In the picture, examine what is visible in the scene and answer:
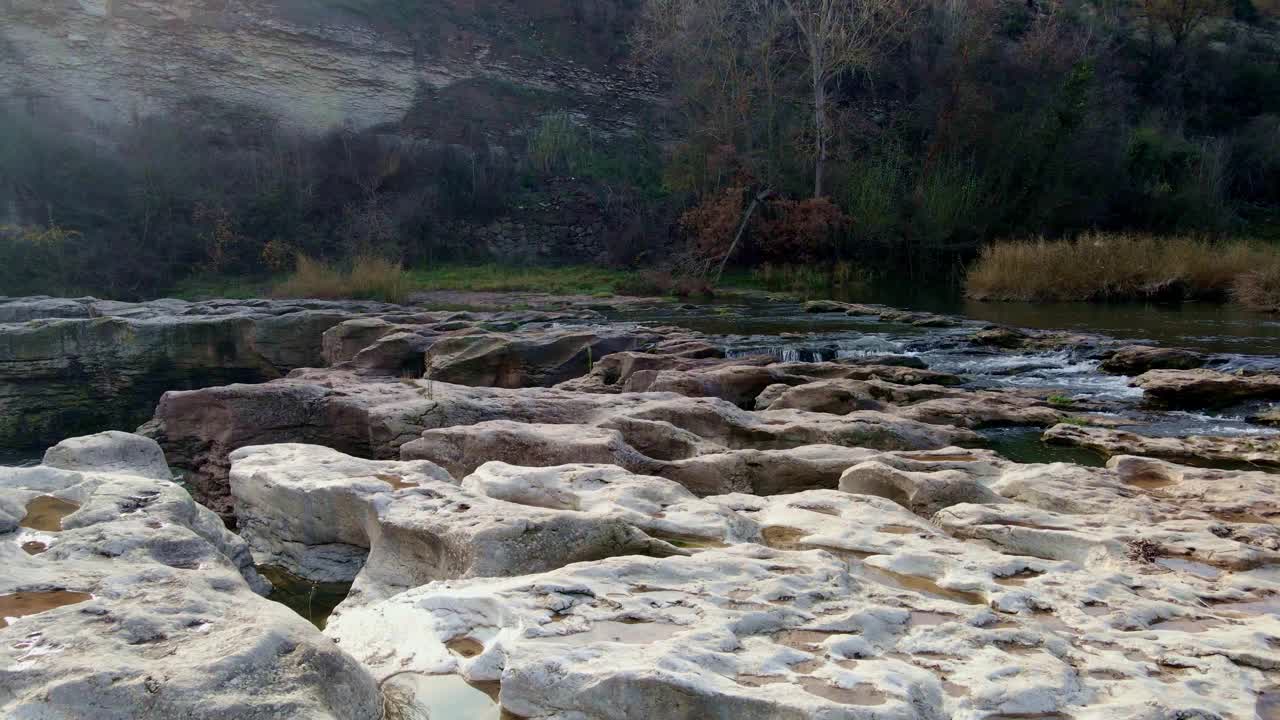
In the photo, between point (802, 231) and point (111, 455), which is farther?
point (802, 231)

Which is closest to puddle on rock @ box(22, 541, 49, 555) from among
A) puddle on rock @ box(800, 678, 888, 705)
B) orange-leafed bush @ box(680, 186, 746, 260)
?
puddle on rock @ box(800, 678, 888, 705)

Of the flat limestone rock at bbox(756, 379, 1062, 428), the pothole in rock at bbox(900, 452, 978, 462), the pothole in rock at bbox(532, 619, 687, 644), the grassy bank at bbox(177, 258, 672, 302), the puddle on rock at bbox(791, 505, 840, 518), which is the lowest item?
the grassy bank at bbox(177, 258, 672, 302)

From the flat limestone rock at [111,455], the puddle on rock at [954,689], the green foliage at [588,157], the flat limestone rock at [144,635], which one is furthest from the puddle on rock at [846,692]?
the green foliage at [588,157]

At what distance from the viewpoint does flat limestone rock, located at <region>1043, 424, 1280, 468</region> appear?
215 inches

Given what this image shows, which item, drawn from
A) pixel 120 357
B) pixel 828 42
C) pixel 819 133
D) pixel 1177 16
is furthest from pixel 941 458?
pixel 1177 16

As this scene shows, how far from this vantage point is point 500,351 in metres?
8.53

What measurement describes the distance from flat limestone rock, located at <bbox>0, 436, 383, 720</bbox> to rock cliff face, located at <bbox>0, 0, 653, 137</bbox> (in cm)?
2232

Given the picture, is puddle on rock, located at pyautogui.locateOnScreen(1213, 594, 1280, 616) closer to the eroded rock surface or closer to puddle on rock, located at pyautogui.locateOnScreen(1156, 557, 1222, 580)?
the eroded rock surface

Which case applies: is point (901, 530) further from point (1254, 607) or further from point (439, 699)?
point (439, 699)

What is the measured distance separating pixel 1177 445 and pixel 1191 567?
3.14m

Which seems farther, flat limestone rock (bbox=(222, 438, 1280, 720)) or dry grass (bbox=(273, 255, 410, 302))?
dry grass (bbox=(273, 255, 410, 302))

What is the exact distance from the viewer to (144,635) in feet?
6.56

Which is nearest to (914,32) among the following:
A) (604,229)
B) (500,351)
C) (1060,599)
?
(604,229)

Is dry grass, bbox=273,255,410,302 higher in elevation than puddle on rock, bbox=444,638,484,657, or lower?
lower
